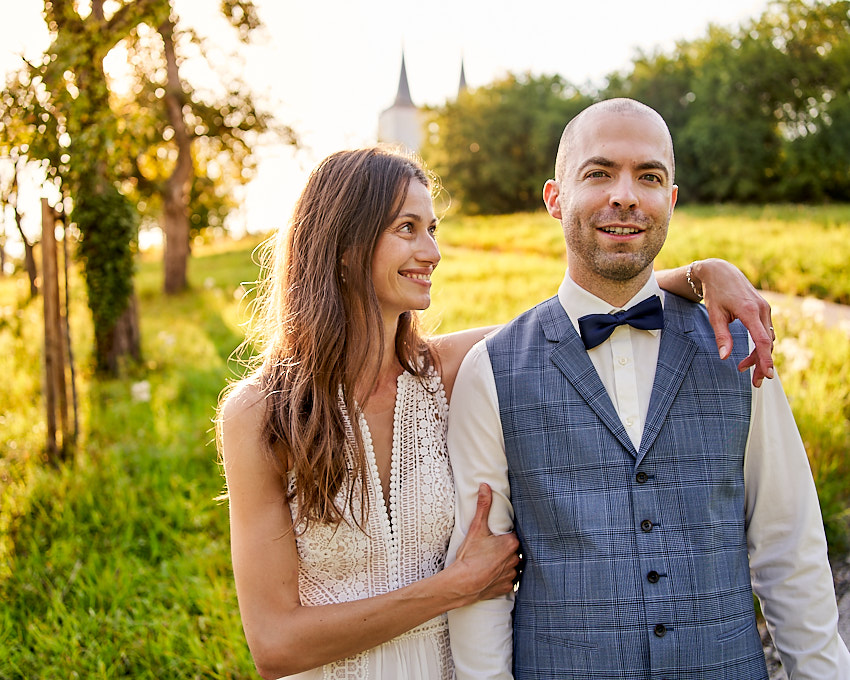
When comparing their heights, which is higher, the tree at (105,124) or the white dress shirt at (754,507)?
the tree at (105,124)

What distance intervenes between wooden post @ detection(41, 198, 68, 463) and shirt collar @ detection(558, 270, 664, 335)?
441cm

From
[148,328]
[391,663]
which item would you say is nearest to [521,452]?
[391,663]

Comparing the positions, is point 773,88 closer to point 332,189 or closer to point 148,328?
point 148,328

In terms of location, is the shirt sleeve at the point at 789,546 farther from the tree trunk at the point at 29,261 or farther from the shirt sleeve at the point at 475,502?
the tree trunk at the point at 29,261

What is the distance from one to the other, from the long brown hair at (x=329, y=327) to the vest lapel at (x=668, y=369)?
34.4 inches

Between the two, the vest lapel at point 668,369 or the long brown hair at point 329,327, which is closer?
the vest lapel at point 668,369

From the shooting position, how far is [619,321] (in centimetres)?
200

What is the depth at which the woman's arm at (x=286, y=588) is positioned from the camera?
2.04 metres

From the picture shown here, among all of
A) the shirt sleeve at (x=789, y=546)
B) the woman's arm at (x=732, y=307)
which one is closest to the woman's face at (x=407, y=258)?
the woman's arm at (x=732, y=307)

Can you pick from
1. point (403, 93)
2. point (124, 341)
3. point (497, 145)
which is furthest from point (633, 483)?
point (403, 93)

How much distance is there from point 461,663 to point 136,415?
17.5ft

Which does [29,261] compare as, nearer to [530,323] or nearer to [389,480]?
[389,480]

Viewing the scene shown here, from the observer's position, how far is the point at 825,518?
3.58 m

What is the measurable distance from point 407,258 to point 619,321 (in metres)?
0.69
